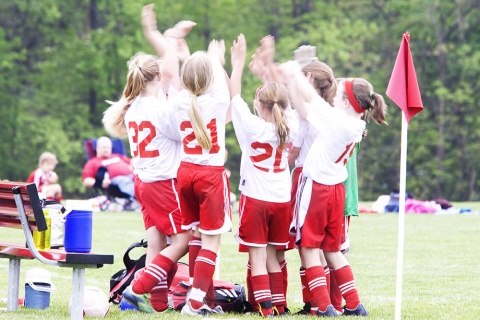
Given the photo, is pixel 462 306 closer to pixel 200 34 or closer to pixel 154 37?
pixel 154 37

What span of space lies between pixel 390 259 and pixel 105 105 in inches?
1154

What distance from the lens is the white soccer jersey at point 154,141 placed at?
24.5ft

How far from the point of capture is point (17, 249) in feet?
23.2

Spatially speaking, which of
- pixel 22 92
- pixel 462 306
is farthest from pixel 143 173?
pixel 22 92

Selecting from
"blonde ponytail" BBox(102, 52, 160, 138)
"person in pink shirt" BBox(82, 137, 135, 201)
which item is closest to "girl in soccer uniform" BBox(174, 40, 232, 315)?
"blonde ponytail" BBox(102, 52, 160, 138)

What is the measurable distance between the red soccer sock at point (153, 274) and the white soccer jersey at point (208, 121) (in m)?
0.81

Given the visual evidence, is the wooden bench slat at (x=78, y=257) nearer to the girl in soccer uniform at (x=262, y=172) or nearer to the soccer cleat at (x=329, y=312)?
the girl in soccer uniform at (x=262, y=172)

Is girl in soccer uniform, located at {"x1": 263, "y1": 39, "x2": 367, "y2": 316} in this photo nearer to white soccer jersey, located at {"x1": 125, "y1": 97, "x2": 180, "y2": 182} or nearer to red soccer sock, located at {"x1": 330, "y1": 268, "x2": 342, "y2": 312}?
red soccer sock, located at {"x1": 330, "y1": 268, "x2": 342, "y2": 312}

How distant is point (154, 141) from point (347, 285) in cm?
187

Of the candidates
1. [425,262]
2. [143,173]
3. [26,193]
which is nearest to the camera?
[26,193]

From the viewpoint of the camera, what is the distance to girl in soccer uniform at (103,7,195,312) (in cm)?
738

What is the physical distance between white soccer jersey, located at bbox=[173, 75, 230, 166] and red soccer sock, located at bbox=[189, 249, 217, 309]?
71 centimetres

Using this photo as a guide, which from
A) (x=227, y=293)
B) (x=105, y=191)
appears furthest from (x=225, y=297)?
(x=105, y=191)

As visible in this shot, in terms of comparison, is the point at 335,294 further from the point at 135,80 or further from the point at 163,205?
the point at 135,80
